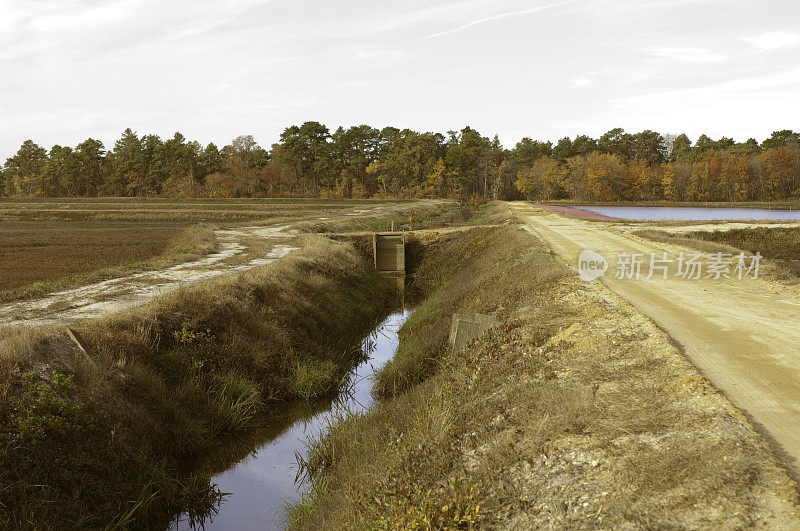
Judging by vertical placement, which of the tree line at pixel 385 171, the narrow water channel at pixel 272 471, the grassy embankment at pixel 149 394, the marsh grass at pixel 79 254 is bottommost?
the narrow water channel at pixel 272 471

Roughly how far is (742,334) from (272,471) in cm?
1021

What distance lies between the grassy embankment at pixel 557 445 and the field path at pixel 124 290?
28.7 feet

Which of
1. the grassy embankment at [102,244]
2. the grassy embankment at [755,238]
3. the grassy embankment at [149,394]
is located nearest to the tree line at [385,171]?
the grassy embankment at [102,244]

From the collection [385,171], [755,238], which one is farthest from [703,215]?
[385,171]

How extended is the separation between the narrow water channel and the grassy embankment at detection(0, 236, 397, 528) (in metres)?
0.47

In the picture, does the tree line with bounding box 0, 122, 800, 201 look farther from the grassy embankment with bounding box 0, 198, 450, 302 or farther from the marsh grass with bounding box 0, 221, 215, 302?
the marsh grass with bounding box 0, 221, 215, 302

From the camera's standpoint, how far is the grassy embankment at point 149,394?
8586mm

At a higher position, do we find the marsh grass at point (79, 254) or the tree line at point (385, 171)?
the tree line at point (385, 171)

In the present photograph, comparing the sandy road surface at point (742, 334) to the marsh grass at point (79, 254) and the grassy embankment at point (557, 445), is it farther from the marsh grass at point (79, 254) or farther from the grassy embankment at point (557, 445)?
the marsh grass at point (79, 254)

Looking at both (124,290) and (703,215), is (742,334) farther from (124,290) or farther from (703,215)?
(703,215)

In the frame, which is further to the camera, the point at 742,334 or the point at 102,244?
the point at 102,244

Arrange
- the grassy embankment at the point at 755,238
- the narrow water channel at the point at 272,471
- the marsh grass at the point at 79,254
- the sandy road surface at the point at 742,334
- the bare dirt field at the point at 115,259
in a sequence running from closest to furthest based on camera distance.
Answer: the sandy road surface at the point at 742,334 < the narrow water channel at the point at 272,471 < the bare dirt field at the point at 115,259 < the marsh grass at the point at 79,254 < the grassy embankment at the point at 755,238

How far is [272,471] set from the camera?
11531 mm

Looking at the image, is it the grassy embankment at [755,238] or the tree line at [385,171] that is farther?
the tree line at [385,171]
